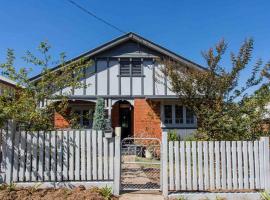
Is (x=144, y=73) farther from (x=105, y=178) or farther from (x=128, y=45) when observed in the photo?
(x=105, y=178)

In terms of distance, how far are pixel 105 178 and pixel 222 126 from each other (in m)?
3.90

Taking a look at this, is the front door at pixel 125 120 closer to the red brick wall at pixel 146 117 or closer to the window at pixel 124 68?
the red brick wall at pixel 146 117

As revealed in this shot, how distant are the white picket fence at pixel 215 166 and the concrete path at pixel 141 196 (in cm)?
25

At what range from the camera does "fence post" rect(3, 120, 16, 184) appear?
24.0 ft

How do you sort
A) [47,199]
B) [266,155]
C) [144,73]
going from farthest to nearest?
[144,73], [266,155], [47,199]

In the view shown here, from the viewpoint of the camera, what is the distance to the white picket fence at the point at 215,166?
23.3ft

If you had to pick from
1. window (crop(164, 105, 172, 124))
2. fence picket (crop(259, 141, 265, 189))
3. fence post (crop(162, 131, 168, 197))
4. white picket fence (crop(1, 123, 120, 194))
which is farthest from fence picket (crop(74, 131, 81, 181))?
window (crop(164, 105, 172, 124))

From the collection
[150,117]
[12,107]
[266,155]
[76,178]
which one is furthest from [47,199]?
[150,117]

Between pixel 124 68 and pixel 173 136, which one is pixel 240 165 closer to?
pixel 173 136

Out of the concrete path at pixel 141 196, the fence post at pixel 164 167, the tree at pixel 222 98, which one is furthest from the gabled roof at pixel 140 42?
the concrete path at pixel 141 196

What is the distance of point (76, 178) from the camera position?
291 inches

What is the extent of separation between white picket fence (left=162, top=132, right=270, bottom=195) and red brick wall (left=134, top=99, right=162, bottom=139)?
1136 cm

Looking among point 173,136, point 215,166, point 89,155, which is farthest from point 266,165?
point 173,136

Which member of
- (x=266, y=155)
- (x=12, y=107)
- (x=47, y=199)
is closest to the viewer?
(x=47, y=199)
